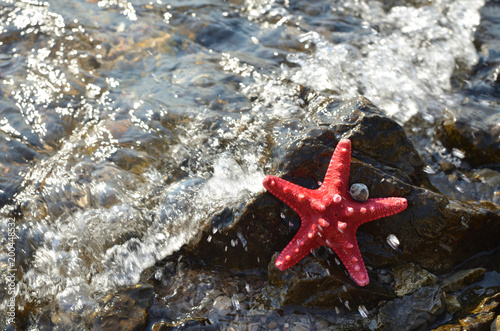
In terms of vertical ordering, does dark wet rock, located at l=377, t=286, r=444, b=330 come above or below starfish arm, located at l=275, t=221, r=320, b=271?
below

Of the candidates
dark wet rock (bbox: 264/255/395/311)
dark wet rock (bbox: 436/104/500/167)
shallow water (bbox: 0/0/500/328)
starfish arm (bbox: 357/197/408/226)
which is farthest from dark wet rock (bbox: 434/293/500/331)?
dark wet rock (bbox: 436/104/500/167)

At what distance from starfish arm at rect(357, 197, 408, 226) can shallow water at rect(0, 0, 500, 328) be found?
1.54 m

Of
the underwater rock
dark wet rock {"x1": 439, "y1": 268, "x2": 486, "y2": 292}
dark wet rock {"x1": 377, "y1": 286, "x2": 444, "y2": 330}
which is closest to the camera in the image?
dark wet rock {"x1": 377, "y1": 286, "x2": 444, "y2": 330}

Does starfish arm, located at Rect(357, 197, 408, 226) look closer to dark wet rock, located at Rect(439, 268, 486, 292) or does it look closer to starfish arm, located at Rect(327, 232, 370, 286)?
starfish arm, located at Rect(327, 232, 370, 286)

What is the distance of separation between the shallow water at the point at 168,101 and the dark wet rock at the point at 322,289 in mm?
→ 1280

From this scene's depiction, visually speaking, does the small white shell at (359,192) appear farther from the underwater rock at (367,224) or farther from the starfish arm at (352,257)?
the starfish arm at (352,257)

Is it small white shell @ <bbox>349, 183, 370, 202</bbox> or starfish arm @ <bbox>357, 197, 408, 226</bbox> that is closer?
starfish arm @ <bbox>357, 197, 408, 226</bbox>

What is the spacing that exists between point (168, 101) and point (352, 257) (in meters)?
4.27

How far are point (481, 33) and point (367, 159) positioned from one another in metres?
5.76

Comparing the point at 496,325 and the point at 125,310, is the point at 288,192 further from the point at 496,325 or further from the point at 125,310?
the point at 496,325

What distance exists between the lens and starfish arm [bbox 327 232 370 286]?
180 inches

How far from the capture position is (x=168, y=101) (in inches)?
284

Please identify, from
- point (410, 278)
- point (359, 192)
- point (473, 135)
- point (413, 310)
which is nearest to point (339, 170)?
point (359, 192)

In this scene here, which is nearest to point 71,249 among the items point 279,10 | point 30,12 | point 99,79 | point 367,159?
point 99,79
